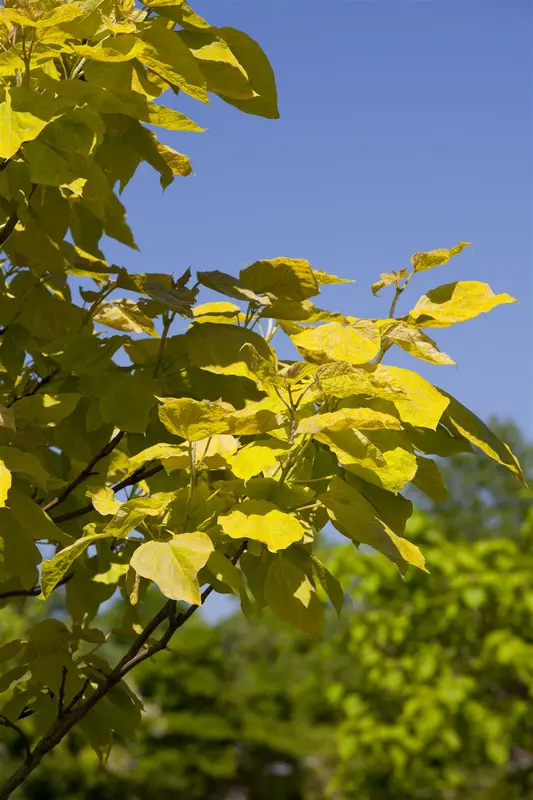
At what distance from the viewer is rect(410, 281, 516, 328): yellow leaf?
3.84 ft

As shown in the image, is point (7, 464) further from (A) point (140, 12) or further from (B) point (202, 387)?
(A) point (140, 12)

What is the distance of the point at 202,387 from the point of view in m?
1.32

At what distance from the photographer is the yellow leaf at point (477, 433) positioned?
45.4 inches

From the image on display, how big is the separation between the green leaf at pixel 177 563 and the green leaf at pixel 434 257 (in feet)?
1.58

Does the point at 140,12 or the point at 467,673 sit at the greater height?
the point at 140,12

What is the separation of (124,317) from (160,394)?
232 millimetres

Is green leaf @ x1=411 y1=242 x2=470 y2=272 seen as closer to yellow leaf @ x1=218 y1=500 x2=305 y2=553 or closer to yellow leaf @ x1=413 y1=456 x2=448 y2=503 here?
yellow leaf @ x1=413 y1=456 x2=448 y2=503

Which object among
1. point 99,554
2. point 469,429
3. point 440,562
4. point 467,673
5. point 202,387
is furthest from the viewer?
point 467,673

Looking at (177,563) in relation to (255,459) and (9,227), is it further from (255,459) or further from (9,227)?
(9,227)

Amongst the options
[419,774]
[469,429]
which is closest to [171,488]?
[469,429]

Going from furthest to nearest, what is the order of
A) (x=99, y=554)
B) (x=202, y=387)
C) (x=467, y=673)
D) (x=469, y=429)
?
(x=467, y=673)
(x=99, y=554)
(x=202, y=387)
(x=469, y=429)

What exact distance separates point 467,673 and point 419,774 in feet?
3.30

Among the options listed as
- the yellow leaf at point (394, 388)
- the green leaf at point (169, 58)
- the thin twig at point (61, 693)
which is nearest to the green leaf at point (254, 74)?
the green leaf at point (169, 58)

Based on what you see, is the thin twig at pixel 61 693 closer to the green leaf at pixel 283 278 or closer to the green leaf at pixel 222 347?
the green leaf at pixel 222 347
